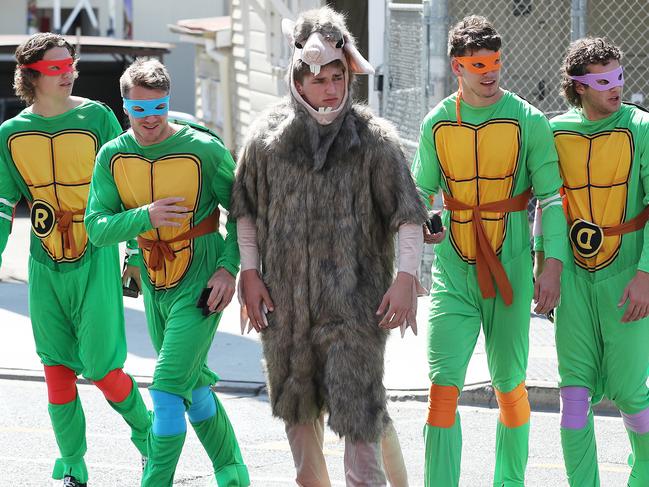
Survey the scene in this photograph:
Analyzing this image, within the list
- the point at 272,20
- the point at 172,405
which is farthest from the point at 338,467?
the point at 272,20

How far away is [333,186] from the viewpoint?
5105 millimetres

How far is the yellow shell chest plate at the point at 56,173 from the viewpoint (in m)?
6.17

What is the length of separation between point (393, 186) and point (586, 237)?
38.9 inches

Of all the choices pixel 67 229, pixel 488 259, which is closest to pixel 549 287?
pixel 488 259

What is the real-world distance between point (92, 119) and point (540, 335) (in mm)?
A: 4627

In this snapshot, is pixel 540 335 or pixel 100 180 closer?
pixel 100 180

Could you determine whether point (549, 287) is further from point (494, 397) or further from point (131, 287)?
point (494, 397)

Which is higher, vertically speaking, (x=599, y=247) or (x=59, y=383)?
(x=599, y=247)

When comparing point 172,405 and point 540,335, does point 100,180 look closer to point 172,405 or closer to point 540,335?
point 172,405

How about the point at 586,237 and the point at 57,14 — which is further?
the point at 57,14

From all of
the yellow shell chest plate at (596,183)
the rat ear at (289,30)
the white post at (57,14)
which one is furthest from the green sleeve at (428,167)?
the white post at (57,14)

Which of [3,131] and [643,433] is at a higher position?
[3,131]

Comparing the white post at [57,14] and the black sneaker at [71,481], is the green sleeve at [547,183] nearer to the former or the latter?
the black sneaker at [71,481]

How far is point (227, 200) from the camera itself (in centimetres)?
558
